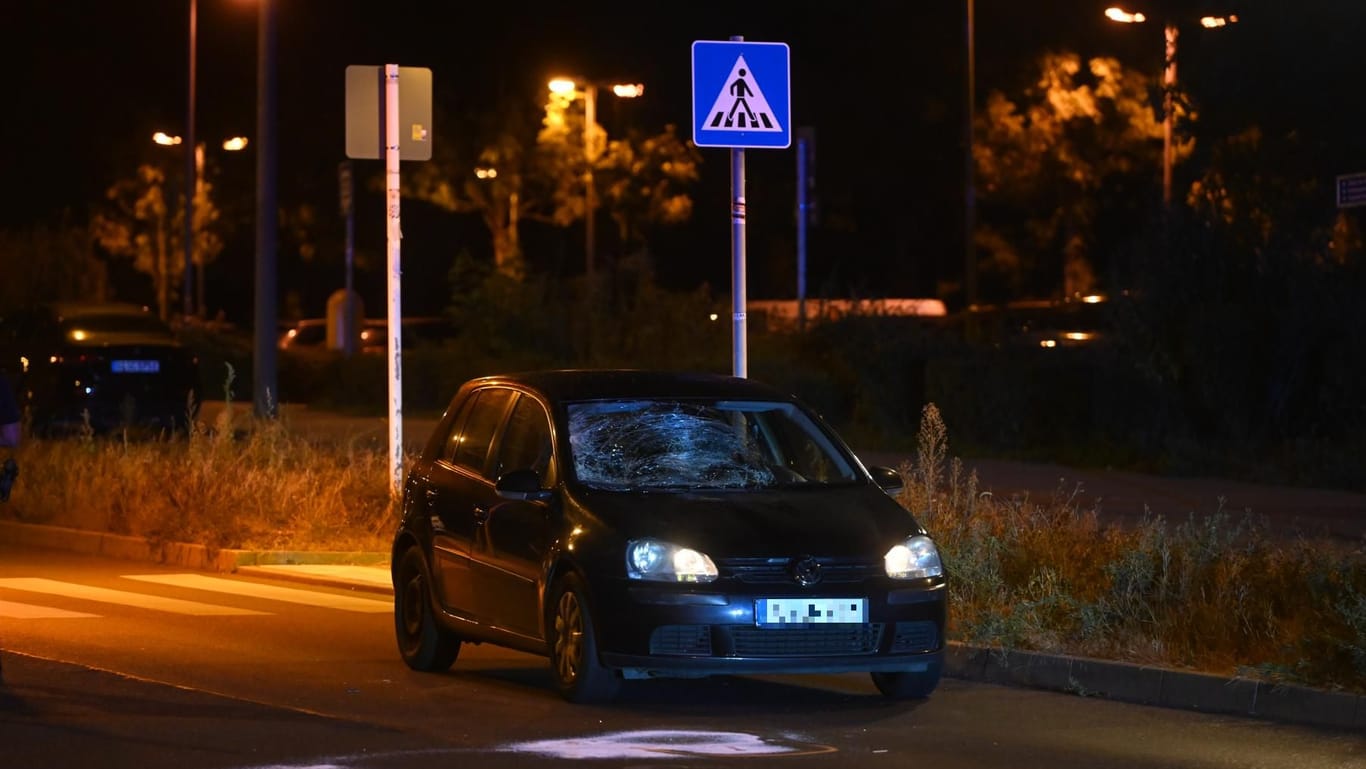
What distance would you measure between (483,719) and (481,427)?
1978mm

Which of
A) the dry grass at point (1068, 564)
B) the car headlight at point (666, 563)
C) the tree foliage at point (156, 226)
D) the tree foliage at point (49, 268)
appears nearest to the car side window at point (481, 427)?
the car headlight at point (666, 563)

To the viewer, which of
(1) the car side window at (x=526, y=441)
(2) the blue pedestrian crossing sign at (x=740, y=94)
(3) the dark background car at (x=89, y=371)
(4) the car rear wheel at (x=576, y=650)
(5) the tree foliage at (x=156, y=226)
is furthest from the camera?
(5) the tree foliage at (x=156, y=226)

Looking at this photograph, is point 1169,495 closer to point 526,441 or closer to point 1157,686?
point 1157,686

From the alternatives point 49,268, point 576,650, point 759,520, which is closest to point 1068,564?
point 759,520

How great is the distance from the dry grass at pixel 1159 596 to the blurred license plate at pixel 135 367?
51.8ft

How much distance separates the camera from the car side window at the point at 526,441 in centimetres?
1017

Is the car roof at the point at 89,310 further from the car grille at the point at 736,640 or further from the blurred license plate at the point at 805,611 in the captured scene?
the blurred license plate at the point at 805,611

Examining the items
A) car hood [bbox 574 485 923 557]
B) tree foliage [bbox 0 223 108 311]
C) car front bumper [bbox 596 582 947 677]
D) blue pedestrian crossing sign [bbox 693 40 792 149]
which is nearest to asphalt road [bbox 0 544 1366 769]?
car front bumper [bbox 596 582 947 677]

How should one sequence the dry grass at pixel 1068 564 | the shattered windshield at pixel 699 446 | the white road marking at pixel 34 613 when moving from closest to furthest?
the shattered windshield at pixel 699 446 → the dry grass at pixel 1068 564 → the white road marking at pixel 34 613

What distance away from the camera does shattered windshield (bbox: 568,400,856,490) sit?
1005cm

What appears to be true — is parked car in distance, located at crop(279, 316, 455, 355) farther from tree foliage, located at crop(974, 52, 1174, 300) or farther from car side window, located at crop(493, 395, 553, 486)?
car side window, located at crop(493, 395, 553, 486)

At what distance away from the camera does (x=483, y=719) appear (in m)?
9.33

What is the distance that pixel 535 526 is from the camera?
9.84m

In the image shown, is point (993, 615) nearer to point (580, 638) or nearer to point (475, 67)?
point (580, 638)
